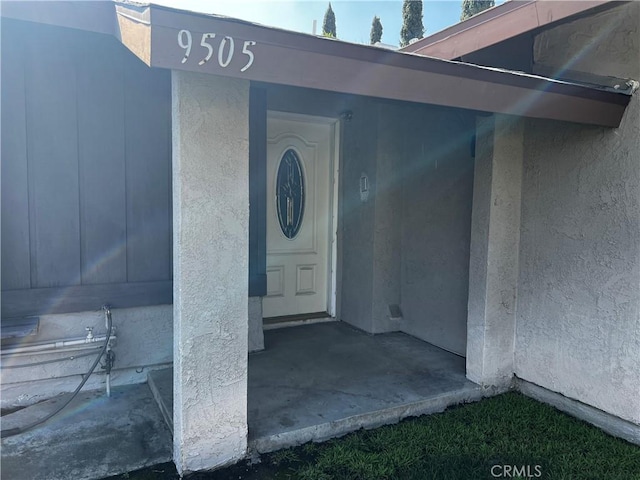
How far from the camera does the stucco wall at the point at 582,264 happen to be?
2.83 m

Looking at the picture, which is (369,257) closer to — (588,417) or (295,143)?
(295,143)

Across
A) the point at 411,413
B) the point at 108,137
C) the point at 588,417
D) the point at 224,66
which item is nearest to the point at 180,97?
the point at 224,66

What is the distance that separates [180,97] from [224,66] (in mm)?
453

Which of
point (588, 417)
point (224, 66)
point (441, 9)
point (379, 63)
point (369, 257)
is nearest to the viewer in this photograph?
point (224, 66)

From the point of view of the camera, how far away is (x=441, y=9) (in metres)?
13.9

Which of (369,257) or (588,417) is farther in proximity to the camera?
(369,257)

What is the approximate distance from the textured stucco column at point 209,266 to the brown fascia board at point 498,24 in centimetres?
185

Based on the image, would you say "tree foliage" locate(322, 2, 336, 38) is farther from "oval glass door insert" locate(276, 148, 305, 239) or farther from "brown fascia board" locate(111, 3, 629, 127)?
"brown fascia board" locate(111, 3, 629, 127)

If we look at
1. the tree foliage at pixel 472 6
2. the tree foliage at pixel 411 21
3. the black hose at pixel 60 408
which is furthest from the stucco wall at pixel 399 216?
the tree foliage at pixel 411 21

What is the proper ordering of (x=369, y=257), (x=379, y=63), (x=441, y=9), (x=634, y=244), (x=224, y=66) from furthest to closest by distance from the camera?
(x=441, y=9) → (x=369, y=257) → (x=634, y=244) → (x=379, y=63) → (x=224, y=66)

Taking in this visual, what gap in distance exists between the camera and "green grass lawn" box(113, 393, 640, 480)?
246cm

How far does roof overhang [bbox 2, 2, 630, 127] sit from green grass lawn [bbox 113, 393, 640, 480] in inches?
80.1
